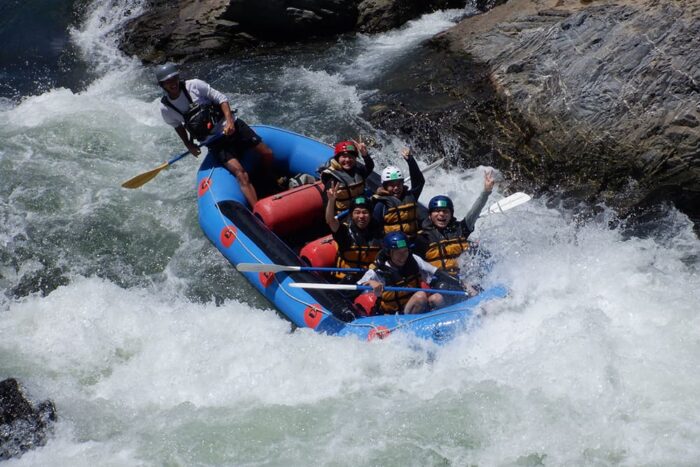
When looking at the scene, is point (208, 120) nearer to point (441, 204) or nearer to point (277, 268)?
point (277, 268)

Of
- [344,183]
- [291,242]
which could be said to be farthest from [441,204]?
[291,242]

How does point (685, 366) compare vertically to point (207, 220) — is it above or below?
below

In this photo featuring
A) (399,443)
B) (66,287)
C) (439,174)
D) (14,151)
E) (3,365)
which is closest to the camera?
(399,443)

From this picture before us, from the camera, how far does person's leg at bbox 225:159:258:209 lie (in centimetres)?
727

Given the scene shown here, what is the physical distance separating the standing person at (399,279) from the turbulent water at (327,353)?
372mm

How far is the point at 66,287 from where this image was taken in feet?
22.8

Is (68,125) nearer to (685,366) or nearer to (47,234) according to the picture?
(47,234)

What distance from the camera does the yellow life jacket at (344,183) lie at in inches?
261

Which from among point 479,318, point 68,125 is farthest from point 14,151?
point 479,318

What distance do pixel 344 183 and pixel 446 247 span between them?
1027 millimetres

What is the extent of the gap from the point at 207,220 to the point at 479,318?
267 centimetres

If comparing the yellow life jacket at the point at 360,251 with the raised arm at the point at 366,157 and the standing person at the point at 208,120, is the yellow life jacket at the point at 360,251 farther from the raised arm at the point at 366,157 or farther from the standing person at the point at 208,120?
the standing person at the point at 208,120

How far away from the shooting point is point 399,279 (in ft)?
19.5

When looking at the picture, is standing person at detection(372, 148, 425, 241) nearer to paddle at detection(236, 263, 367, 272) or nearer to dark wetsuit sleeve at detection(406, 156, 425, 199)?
dark wetsuit sleeve at detection(406, 156, 425, 199)
